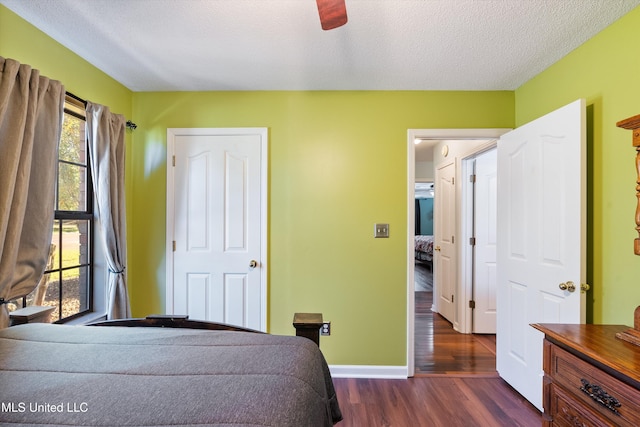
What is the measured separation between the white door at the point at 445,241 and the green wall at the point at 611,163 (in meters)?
1.77

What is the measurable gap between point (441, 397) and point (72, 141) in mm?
3214

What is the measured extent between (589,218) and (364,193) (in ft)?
4.73

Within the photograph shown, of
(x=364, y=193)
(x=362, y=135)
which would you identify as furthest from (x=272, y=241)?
(x=362, y=135)

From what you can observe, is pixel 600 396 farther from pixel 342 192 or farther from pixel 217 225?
pixel 217 225

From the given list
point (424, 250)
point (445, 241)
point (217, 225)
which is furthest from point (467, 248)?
point (424, 250)

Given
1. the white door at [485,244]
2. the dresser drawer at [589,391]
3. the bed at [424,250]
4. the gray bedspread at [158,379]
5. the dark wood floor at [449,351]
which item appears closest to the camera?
the gray bedspread at [158,379]

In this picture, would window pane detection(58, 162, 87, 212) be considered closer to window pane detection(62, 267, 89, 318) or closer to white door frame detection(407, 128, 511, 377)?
window pane detection(62, 267, 89, 318)

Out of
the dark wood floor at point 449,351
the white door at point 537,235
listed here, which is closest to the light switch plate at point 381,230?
the white door at point 537,235

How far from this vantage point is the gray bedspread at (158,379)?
708 millimetres

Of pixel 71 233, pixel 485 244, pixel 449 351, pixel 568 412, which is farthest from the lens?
pixel 485 244

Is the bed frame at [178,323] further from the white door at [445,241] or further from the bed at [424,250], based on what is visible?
the bed at [424,250]

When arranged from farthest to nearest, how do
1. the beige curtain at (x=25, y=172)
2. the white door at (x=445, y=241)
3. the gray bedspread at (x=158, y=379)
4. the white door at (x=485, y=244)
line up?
the white door at (x=445, y=241), the white door at (x=485, y=244), the beige curtain at (x=25, y=172), the gray bedspread at (x=158, y=379)

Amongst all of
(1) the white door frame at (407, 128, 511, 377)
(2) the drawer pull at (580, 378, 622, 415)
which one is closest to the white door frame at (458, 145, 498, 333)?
(1) the white door frame at (407, 128, 511, 377)

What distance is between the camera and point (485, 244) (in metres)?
3.21
